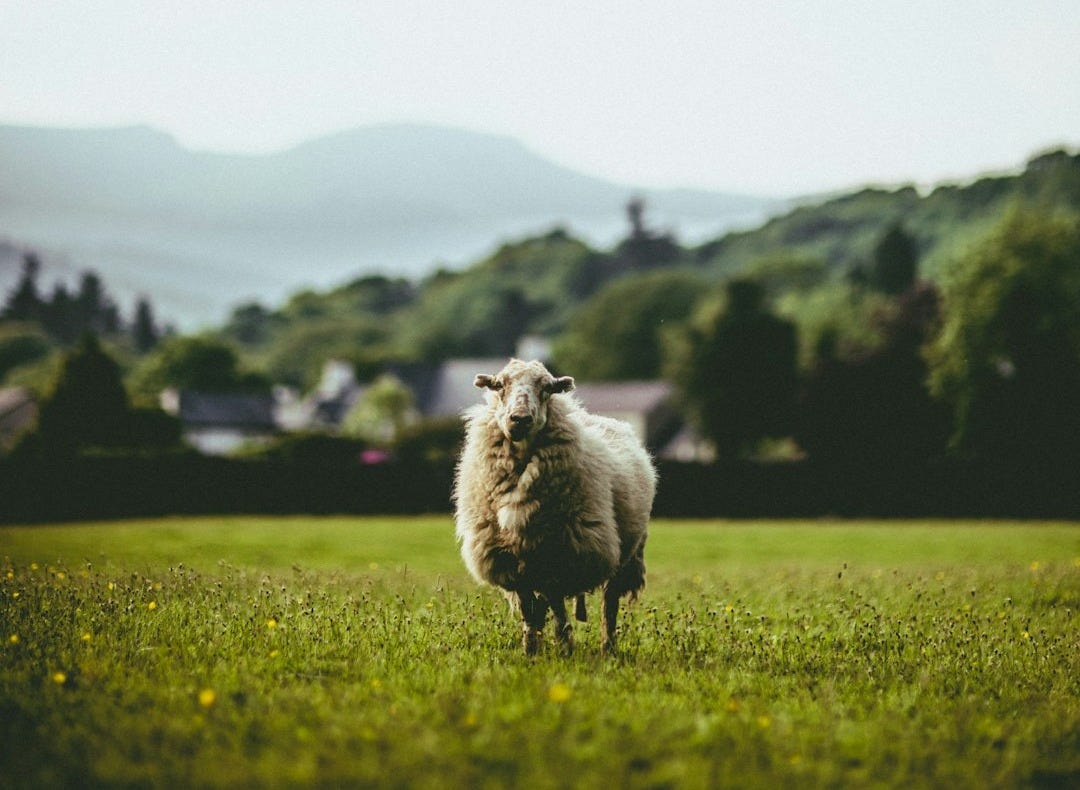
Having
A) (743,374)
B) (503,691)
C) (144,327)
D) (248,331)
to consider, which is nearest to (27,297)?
(144,327)

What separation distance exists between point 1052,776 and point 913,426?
152ft

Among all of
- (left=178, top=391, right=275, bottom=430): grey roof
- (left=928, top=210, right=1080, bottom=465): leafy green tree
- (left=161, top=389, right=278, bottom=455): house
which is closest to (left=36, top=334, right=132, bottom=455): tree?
(left=161, top=389, right=278, bottom=455): house

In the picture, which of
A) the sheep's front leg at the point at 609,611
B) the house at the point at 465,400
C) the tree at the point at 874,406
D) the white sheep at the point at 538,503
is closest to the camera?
the white sheep at the point at 538,503

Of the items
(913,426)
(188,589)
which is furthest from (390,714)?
(913,426)

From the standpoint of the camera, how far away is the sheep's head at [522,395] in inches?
312

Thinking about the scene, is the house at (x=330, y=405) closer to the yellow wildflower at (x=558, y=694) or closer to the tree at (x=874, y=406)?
the tree at (x=874, y=406)

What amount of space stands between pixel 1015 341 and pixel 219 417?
68.7 metres

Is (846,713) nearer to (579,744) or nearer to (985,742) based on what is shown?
(985,742)

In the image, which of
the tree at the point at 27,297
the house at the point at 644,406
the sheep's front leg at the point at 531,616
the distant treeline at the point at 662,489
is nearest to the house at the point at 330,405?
the house at the point at 644,406

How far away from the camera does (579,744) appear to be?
4.93 m

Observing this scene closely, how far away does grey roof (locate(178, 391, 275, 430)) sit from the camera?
292 ft

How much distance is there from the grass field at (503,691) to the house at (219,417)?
262 feet

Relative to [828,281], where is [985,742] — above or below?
below

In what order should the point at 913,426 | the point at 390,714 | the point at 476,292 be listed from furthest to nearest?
the point at 476,292 < the point at 913,426 < the point at 390,714
